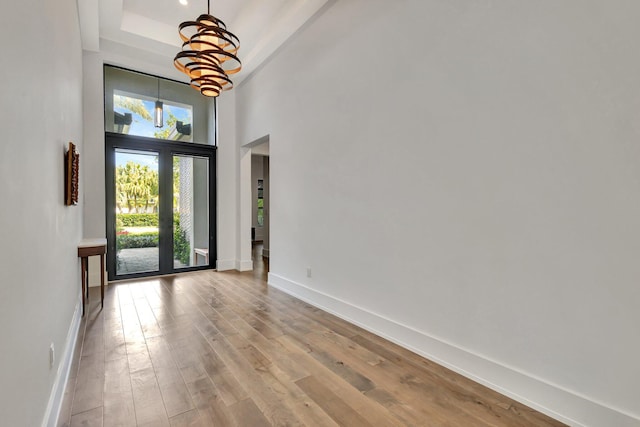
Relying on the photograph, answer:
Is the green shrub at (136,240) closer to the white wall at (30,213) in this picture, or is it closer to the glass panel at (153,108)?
the glass panel at (153,108)

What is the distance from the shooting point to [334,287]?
12.1 ft

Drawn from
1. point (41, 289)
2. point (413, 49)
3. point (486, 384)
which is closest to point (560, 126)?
point (413, 49)

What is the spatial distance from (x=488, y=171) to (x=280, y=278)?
11.3 ft

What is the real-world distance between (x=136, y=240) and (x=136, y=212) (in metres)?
0.51

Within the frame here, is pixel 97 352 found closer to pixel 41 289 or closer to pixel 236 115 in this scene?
pixel 41 289

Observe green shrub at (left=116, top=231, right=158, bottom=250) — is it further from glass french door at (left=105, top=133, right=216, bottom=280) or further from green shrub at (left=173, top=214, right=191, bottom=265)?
green shrub at (left=173, top=214, right=191, bottom=265)

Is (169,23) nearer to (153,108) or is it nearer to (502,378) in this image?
(153,108)

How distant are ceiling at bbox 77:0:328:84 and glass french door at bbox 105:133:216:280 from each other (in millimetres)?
1487

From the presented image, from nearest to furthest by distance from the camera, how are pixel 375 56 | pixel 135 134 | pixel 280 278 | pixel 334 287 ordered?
1. pixel 375 56
2. pixel 334 287
3. pixel 280 278
4. pixel 135 134

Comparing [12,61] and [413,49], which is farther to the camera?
[413,49]

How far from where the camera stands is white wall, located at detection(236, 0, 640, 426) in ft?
5.49

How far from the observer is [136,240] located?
5.38 m

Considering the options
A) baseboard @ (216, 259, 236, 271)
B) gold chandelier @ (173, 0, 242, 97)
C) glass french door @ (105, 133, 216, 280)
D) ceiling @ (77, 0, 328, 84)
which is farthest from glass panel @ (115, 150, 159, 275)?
gold chandelier @ (173, 0, 242, 97)

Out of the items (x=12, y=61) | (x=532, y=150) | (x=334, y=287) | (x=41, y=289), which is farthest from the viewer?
(x=334, y=287)
